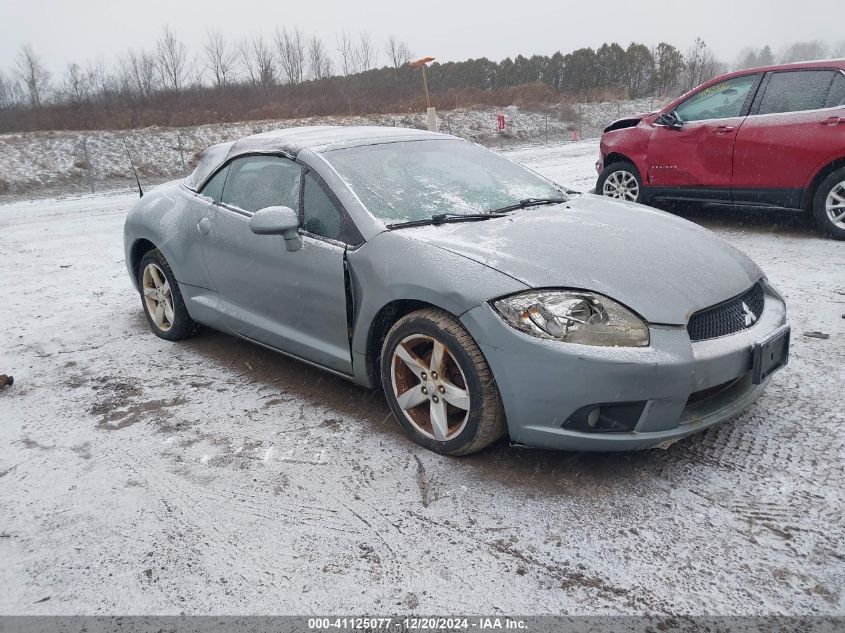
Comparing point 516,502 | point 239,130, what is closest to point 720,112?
point 516,502

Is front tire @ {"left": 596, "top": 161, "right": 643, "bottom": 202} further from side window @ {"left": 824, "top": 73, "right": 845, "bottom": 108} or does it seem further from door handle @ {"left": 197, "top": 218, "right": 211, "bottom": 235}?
door handle @ {"left": 197, "top": 218, "right": 211, "bottom": 235}

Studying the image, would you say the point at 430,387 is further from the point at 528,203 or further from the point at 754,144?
the point at 754,144

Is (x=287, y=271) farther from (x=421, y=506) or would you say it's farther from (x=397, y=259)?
(x=421, y=506)

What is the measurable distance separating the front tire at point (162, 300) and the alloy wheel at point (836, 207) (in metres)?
5.78

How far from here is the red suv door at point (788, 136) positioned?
253 inches

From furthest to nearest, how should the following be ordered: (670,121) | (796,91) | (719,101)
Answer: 1. (670,121)
2. (719,101)
3. (796,91)

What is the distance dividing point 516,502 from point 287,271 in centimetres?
175

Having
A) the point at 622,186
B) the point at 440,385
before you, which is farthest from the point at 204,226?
the point at 622,186

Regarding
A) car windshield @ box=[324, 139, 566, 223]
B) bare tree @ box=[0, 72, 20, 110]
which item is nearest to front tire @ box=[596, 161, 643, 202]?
car windshield @ box=[324, 139, 566, 223]

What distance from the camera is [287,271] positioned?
3760 mm

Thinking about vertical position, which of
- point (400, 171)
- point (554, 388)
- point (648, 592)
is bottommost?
point (648, 592)

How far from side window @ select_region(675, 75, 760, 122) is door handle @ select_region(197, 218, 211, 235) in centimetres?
544

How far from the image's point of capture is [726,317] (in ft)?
9.92

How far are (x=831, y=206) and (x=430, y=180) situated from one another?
468cm
